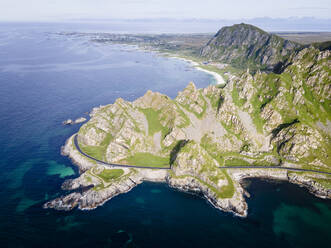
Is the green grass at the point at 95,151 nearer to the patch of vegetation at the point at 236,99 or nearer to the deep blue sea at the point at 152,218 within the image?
the deep blue sea at the point at 152,218

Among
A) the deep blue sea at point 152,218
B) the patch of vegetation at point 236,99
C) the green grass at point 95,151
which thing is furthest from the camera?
the patch of vegetation at point 236,99

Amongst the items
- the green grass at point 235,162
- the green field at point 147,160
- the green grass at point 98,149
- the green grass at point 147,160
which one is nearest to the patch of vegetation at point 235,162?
the green grass at point 235,162

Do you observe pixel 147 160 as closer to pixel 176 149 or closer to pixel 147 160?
pixel 147 160

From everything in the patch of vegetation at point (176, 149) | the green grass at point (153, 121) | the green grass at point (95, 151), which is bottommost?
the green grass at point (95, 151)

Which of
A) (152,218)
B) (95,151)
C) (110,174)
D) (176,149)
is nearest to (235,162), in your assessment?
(176,149)

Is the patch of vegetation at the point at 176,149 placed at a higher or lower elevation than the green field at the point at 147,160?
higher

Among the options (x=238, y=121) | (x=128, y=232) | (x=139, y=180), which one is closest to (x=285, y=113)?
(x=238, y=121)

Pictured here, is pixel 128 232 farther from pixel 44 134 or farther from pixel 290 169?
pixel 44 134
